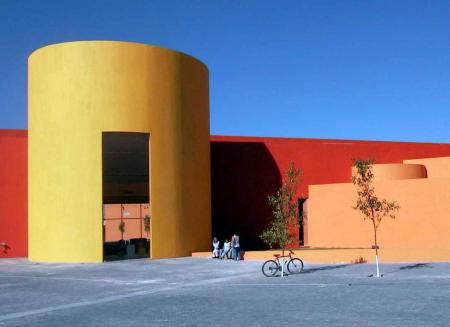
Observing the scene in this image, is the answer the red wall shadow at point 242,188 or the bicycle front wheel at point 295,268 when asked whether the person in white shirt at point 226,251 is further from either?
the red wall shadow at point 242,188

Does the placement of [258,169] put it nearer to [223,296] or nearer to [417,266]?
[417,266]

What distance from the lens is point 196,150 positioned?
31359 mm

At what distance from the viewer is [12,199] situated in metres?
32.2

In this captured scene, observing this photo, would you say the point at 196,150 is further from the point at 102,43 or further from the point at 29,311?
the point at 29,311

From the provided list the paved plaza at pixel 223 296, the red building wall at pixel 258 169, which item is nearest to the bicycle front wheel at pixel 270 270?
the paved plaza at pixel 223 296

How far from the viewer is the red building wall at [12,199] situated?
32.0 metres

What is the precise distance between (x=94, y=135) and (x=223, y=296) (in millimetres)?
14273

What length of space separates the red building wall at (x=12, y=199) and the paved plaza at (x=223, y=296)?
7.34 m

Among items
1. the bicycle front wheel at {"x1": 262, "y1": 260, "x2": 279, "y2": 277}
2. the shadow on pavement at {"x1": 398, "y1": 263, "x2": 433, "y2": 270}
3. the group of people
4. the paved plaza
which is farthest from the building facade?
the bicycle front wheel at {"x1": 262, "y1": 260, "x2": 279, "y2": 277}

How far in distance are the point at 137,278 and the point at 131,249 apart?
13412 millimetres

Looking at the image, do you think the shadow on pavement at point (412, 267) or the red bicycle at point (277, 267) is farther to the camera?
the shadow on pavement at point (412, 267)

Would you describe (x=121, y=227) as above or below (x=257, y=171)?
below

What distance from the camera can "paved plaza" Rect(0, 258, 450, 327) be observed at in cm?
1249

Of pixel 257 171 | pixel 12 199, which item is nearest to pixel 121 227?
pixel 257 171
